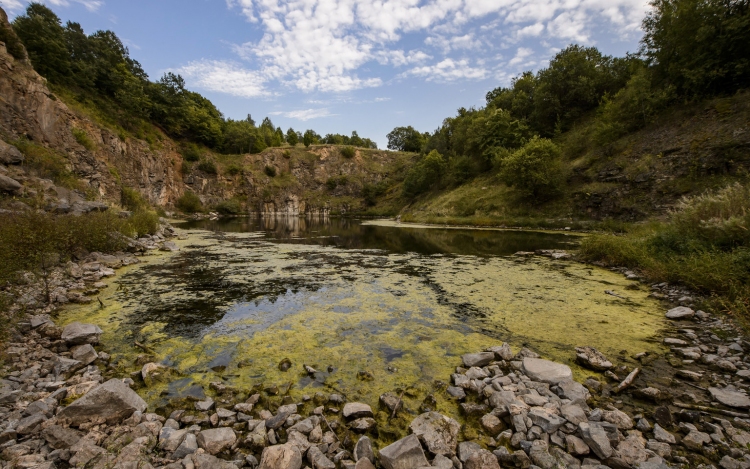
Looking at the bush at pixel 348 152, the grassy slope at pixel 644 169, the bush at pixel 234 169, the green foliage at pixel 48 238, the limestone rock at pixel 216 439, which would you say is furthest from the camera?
the bush at pixel 348 152

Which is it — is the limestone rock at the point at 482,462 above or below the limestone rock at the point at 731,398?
below

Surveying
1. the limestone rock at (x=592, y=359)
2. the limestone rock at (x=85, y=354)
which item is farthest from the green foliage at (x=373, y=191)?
the limestone rock at (x=85, y=354)

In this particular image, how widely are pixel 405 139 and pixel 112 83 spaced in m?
80.7

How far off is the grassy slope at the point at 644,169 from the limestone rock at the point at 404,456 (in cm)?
2345

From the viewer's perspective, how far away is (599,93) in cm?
4491

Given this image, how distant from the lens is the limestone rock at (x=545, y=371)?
14.3 ft

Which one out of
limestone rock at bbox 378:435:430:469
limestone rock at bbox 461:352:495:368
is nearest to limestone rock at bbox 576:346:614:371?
limestone rock at bbox 461:352:495:368

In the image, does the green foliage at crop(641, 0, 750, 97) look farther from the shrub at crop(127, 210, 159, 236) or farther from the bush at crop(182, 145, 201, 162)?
the bush at crop(182, 145, 201, 162)

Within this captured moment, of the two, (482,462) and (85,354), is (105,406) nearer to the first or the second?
(85,354)

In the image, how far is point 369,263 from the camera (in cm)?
1401

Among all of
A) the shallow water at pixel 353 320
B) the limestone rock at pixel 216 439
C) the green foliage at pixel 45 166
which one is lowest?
the shallow water at pixel 353 320

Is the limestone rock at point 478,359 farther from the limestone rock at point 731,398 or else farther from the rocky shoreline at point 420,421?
the limestone rock at point 731,398

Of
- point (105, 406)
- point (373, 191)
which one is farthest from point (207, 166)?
point (105, 406)

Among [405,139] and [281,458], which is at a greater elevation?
[405,139]
